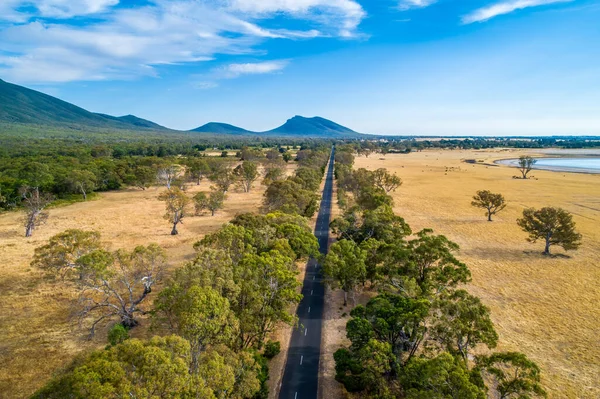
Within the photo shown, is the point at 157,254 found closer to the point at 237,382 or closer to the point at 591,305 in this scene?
the point at 237,382

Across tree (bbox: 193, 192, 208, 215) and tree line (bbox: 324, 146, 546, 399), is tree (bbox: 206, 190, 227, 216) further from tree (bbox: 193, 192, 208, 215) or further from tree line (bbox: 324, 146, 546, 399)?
tree line (bbox: 324, 146, 546, 399)

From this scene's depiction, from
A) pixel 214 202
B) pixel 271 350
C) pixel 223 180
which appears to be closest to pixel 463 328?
pixel 271 350

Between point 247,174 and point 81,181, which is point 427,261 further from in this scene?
point 81,181

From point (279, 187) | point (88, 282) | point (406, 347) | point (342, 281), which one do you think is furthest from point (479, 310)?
point (279, 187)

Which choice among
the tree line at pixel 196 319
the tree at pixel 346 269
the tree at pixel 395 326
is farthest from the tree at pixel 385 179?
the tree at pixel 395 326

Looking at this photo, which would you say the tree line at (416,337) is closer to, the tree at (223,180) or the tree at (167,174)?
the tree at (223,180)

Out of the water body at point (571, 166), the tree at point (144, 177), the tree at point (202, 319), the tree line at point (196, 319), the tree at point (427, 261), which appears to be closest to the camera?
the tree line at point (196, 319)

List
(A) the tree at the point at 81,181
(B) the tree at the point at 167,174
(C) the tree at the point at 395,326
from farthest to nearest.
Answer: (B) the tree at the point at 167,174, (A) the tree at the point at 81,181, (C) the tree at the point at 395,326
